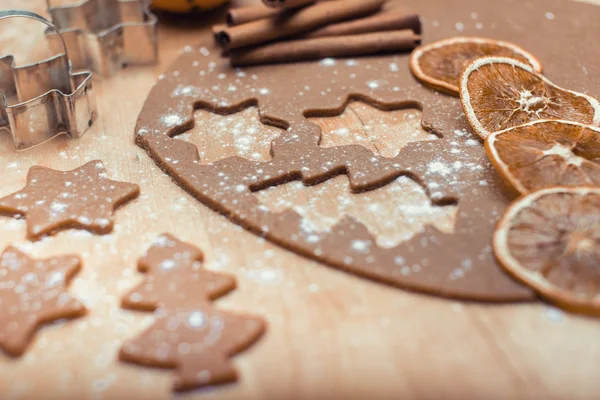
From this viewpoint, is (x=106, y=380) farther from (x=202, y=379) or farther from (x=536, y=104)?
(x=536, y=104)

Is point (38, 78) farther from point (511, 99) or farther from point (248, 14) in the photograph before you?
point (511, 99)

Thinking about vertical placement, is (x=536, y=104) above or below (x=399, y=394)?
above

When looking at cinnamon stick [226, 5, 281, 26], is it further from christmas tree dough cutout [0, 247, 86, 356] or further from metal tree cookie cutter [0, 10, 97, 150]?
christmas tree dough cutout [0, 247, 86, 356]

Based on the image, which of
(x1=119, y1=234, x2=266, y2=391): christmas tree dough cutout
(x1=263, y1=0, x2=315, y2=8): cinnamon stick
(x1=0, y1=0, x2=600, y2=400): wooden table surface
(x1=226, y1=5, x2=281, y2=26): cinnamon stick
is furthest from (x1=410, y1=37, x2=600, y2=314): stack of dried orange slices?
(x1=119, y1=234, x2=266, y2=391): christmas tree dough cutout

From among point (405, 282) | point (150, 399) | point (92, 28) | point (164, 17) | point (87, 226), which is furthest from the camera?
point (164, 17)

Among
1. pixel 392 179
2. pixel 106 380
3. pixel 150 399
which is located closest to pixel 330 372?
pixel 150 399

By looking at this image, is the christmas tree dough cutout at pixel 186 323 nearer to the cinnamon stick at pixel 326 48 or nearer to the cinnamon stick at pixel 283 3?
the cinnamon stick at pixel 326 48

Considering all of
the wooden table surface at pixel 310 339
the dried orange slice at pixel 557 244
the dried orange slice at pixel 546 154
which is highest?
the dried orange slice at pixel 546 154

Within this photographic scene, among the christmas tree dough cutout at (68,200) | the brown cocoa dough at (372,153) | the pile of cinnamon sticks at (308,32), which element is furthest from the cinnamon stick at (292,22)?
the christmas tree dough cutout at (68,200)

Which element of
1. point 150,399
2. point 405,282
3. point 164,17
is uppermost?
point 164,17
